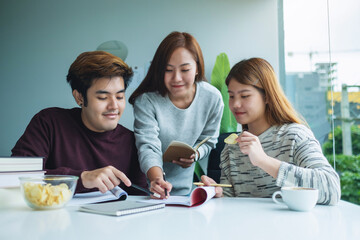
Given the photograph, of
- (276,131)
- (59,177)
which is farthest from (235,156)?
(59,177)

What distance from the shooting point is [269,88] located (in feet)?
4.78

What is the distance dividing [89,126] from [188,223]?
0.99 metres

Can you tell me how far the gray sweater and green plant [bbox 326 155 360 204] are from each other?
121 cm

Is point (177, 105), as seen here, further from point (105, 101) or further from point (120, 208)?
point (120, 208)

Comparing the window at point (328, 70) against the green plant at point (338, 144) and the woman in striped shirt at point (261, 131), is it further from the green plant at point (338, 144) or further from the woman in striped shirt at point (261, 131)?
the woman in striped shirt at point (261, 131)

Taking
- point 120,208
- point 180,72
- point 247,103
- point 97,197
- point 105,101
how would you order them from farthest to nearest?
point 180,72, point 105,101, point 247,103, point 97,197, point 120,208

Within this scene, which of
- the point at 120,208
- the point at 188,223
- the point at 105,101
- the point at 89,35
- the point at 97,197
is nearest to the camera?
the point at 188,223

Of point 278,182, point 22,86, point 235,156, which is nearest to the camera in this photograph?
point 278,182

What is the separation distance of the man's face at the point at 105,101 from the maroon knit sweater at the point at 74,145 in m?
0.09

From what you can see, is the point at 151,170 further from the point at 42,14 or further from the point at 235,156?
the point at 42,14

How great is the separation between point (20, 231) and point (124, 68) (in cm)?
103

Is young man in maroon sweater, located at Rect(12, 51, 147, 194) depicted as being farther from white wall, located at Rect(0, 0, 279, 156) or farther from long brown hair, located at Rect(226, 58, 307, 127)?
white wall, located at Rect(0, 0, 279, 156)

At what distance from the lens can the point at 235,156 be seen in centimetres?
155

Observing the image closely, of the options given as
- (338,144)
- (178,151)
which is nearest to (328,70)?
(338,144)
